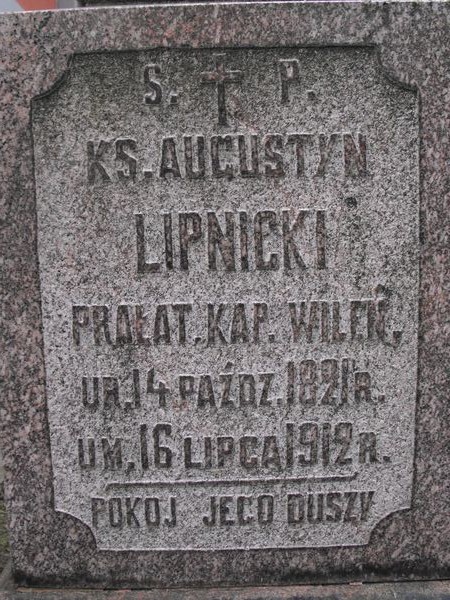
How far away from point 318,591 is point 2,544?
1.23 metres

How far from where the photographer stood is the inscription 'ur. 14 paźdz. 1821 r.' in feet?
6.12

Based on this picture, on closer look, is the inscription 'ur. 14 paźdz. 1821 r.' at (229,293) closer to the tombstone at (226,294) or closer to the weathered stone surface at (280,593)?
the tombstone at (226,294)

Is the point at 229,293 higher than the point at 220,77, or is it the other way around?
the point at 220,77

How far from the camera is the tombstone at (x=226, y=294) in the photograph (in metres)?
1.85

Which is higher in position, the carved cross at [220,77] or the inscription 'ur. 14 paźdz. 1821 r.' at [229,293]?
the carved cross at [220,77]

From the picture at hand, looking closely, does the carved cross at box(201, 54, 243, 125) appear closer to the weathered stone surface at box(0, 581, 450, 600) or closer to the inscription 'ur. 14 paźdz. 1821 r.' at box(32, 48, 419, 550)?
the inscription 'ur. 14 paźdz. 1821 r.' at box(32, 48, 419, 550)

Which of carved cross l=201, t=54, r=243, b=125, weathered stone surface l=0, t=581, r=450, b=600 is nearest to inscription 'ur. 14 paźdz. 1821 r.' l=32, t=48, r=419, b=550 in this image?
carved cross l=201, t=54, r=243, b=125

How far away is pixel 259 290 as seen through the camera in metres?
1.96

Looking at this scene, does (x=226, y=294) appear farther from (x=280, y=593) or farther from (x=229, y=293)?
(x=280, y=593)

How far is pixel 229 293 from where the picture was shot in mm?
1961

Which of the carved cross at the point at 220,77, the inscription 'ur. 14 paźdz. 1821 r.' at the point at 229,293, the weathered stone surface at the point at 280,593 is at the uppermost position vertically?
the carved cross at the point at 220,77

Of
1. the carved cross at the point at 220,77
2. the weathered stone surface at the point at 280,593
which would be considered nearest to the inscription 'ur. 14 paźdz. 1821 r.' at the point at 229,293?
the carved cross at the point at 220,77

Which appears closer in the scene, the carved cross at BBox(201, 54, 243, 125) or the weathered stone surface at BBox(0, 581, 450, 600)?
the carved cross at BBox(201, 54, 243, 125)

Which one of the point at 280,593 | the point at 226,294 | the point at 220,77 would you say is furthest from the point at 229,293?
the point at 280,593
